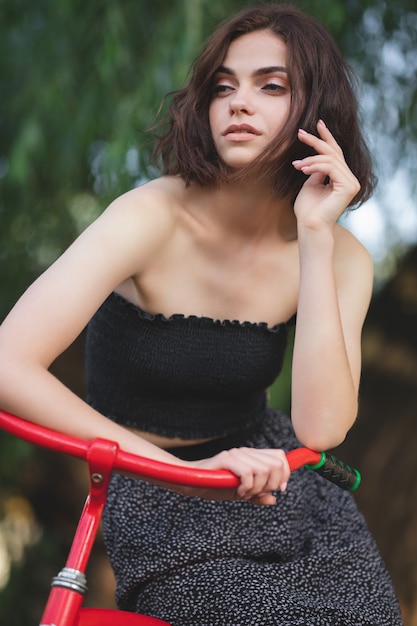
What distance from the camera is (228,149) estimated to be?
1541mm

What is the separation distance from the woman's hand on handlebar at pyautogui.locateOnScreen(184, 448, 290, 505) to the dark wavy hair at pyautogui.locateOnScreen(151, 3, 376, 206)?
1.98 ft

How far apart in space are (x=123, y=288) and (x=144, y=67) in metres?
1.40

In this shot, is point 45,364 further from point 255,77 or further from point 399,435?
point 399,435

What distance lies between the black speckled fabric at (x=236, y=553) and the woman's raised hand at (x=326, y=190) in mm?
301

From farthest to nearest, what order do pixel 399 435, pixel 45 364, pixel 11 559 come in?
1. pixel 11 559
2. pixel 399 435
3. pixel 45 364

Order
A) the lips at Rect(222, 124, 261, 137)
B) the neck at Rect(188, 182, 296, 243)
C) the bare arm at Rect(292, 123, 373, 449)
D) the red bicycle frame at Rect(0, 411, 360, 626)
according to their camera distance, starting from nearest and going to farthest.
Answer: the red bicycle frame at Rect(0, 411, 360, 626) → the bare arm at Rect(292, 123, 373, 449) → the lips at Rect(222, 124, 261, 137) → the neck at Rect(188, 182, 296, 243)

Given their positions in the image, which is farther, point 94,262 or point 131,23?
point 131,23

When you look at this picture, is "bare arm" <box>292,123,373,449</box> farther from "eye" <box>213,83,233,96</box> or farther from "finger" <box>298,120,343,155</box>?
"eye" <box>213,83,233,96</box>

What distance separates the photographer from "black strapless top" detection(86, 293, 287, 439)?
1.61m

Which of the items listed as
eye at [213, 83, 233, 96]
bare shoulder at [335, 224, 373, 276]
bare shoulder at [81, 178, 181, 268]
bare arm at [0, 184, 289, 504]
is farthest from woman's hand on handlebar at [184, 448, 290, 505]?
eye at [213, 83, 233, 96]

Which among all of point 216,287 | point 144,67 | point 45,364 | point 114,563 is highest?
point 144,67

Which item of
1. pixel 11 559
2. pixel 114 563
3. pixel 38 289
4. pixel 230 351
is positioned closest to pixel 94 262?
pixel 38 289

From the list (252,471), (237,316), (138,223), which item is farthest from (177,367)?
(252,471)

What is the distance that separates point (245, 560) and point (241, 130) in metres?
0.79
